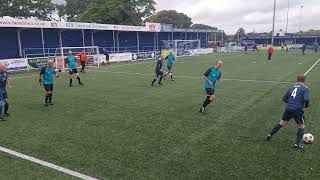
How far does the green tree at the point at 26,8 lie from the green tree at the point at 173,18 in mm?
42133

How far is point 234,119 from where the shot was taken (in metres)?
10.7

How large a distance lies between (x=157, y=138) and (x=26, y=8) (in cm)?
5772

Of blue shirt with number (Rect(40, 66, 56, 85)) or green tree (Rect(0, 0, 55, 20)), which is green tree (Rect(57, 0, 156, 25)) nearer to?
green tree (Rect(0, 0, 55, 20))

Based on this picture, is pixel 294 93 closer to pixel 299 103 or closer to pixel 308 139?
pixel 299 103

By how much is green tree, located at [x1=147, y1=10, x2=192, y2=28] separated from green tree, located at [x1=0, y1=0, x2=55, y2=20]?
138 feet

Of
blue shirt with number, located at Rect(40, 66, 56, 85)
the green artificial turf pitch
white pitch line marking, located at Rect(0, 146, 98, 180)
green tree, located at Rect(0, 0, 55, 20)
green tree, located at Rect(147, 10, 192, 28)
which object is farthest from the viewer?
green tree, located at Rect(147, 10, 192, 28)

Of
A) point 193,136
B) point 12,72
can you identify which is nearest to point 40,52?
point 12,72

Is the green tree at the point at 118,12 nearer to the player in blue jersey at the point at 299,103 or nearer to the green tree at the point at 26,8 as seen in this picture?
the green tree at the point at 26,8

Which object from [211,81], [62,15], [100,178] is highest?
[62,15]

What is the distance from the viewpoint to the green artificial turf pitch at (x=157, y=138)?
6.60 metres

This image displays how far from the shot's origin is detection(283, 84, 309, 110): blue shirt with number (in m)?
7.69

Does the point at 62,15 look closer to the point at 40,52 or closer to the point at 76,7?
the point at 76,7

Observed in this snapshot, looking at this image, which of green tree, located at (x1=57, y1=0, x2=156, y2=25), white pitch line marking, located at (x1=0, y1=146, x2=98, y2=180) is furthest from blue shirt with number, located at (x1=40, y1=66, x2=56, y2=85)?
green tree, located at (x1=57, y1=0, x2=156, y2=25)

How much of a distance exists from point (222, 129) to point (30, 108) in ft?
A: 25.1
